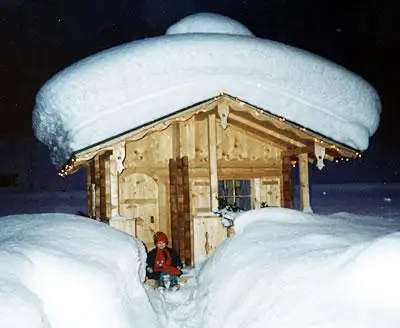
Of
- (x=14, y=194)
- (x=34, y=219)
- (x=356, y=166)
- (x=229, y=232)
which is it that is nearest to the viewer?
(x=34, y=219)

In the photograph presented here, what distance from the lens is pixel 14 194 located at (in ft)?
154

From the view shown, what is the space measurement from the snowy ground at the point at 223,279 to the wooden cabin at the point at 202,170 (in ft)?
7.84

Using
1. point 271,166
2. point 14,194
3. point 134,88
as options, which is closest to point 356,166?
point 14,194

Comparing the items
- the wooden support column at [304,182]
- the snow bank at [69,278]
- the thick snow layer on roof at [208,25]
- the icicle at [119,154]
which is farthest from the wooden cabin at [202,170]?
the snow bank at [69,278]

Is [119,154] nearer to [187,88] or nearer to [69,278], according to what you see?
[187,88]

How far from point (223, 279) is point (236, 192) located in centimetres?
582

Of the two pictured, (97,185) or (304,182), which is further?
(97,185)

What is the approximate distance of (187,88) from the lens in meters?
9.24

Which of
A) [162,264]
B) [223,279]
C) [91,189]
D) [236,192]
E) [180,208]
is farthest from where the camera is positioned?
[91,189]

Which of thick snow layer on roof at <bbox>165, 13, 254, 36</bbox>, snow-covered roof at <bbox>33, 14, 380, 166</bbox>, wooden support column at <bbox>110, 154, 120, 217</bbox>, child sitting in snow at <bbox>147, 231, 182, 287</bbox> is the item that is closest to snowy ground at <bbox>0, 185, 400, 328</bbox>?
child sitting in snow at <bbox>147, 231, 182, 287</bbox>

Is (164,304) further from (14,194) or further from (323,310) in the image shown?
(14,194)

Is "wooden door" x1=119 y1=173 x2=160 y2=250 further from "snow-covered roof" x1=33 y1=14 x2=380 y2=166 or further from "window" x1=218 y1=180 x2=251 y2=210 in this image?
"snow-covered roof" x1=33 y1=14 x2=380 y2=166

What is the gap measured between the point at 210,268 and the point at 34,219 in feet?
11.2

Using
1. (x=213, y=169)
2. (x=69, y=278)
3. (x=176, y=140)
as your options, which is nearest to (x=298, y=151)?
(x=213, y=169)
